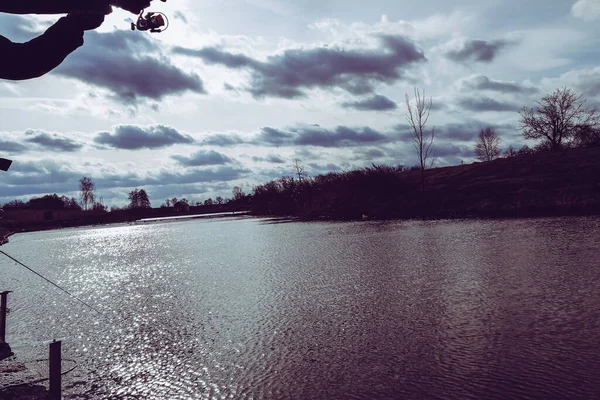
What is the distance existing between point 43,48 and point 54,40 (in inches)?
5.0

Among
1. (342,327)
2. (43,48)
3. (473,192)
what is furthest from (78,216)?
(43,48)

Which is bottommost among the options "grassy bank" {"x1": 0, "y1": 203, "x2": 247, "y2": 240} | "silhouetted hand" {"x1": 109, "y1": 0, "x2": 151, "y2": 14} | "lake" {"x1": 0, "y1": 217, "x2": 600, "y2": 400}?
"lake" {"x1": 0, "y1": 217, "x2": 600, "y2": 400}

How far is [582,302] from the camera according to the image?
838 centimetres

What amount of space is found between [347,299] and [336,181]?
45.8 meters

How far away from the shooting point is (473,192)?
1614 inches

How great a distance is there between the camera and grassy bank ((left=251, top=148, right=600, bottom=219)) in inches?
1289

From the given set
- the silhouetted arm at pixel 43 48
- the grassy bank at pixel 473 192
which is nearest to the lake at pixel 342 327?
the silhouetted arm at pixel 43 48

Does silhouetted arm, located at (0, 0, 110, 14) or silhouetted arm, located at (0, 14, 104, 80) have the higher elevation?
silhouetted arm, located at (0, 0, 110, 14)

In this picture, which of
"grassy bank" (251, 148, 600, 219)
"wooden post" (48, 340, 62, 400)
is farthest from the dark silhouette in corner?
"grassy bank" (251, 148, 600, 219)

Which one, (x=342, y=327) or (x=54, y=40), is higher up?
(x=54, y=40)

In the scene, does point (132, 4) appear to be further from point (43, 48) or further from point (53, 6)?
point (43, 48)

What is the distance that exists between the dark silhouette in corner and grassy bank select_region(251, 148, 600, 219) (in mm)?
30906

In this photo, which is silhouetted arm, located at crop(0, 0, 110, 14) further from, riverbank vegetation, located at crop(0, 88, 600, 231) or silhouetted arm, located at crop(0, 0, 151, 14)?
riverbank vegetation, located at crop(0, 88, 600, 231)

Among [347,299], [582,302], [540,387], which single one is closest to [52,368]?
[540,387]
